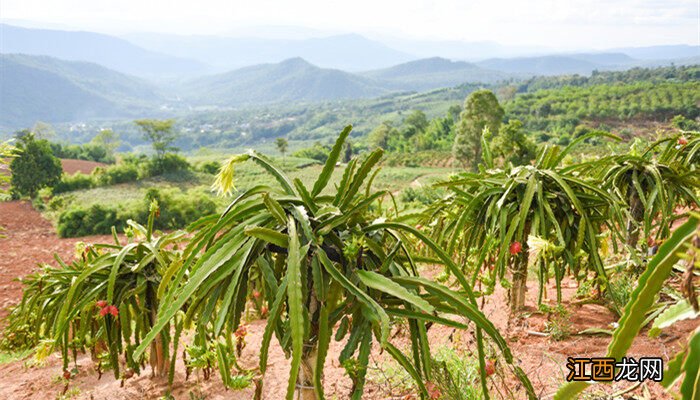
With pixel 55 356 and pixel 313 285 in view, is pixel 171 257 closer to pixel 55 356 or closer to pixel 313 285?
pixel 313 285

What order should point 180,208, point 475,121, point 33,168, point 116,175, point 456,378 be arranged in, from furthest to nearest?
point 116,175 < point 475,121 < point 33,168 < point 180,208 < point 456,378

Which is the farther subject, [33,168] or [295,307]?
[33,168]

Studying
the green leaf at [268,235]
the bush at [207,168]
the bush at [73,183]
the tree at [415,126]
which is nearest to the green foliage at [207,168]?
the bush at [207,168]

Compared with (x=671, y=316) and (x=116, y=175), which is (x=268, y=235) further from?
(x=116, y=175)

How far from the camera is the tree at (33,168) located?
27.5m

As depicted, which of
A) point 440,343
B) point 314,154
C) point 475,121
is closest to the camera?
point 440,343

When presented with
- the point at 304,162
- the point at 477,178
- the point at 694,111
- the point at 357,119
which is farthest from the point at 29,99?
the point at 477,178

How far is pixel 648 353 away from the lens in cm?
263

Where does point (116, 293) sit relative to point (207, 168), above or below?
above

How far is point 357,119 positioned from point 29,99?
5114 inches

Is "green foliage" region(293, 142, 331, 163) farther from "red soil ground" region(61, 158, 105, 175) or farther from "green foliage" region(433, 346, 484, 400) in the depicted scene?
"green foliage" region(433, 346, 484, 400)

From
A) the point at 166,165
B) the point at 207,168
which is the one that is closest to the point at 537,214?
the point at 166,165

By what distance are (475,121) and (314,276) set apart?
3001 cm

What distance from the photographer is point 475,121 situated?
97.9ft
